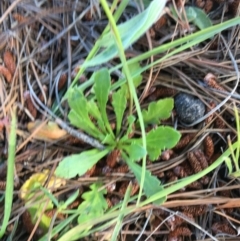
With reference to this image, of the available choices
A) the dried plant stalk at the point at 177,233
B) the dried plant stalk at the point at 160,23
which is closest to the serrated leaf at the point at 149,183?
the dried plant stalk at the point at 177,233

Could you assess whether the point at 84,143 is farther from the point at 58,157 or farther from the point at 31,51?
the point at 31,51

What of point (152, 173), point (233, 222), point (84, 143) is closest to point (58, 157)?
point (84, 143)

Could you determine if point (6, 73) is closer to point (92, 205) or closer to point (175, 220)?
point (92, 205)

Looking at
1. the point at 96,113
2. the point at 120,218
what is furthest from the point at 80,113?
the point at 120,218

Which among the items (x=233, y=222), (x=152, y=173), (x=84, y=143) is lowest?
(x=233, y=222)

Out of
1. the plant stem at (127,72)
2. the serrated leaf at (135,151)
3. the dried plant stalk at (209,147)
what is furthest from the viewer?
the dried plant stalk at (209,147)

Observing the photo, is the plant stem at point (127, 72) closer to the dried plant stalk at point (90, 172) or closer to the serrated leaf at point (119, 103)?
the serrated leaf at point (119, 103)
